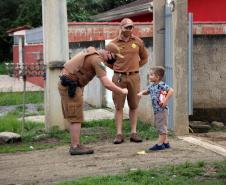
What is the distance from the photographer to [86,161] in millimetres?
8109

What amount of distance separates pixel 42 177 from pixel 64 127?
365 cm

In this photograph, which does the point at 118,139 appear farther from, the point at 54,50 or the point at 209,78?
the point at 209,78

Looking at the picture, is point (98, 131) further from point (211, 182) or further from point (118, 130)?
point (211, 182)

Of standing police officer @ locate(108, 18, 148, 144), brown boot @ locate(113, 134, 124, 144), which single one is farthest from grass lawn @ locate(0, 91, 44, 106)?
brown boot @ locate(113, 134, 124, 144)

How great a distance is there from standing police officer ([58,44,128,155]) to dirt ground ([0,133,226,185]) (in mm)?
384

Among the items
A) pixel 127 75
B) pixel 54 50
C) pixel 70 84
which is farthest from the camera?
pixel 54 50

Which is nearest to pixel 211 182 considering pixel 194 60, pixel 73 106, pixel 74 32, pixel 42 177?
pixel 42 177

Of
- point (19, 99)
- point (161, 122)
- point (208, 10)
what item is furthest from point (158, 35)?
point (208, 10)

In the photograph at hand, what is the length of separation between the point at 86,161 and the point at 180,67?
2.85 m

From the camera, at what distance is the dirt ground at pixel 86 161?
23.9 ft

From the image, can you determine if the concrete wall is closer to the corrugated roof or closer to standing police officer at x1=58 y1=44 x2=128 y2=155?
standing police officer at x1=58 y1=44 x2=128 y2=155

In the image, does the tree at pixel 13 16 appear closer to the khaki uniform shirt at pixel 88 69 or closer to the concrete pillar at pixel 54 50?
the concrete pillar at pixel 54 50

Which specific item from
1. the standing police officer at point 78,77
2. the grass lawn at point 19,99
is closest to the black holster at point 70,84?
the standing police officer at point 78,77

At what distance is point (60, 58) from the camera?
35.3ft
